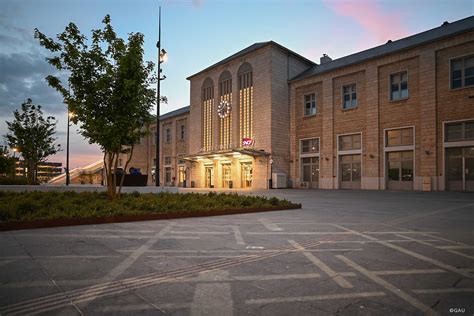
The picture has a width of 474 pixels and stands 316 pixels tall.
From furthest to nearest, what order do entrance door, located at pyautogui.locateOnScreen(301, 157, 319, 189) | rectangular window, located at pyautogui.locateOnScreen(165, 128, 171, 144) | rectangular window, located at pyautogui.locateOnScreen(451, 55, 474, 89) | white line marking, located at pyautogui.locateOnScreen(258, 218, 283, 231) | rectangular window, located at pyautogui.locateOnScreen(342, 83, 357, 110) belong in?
rectangular window, located at pyautogui.locateOnScreen(165, 128, 171, 144), entrance door, located at pyautogui.locateOnScreen(301, 157, 319, 189), rectangular window, located at pyautogui.locateOnScreen(342, 83, 357, 110), rectangular window, located at pyautogui.locateOnScreen(451, 55, 474, 89), white line marking, located at pyautogui.locateOnScreen(258, 218, 283, 231)

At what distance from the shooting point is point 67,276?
13.3 feet

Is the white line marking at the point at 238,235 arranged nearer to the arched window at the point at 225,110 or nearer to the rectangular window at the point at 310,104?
the rectangular window at the point at 310,104

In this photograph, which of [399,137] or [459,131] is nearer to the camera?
[459,131]

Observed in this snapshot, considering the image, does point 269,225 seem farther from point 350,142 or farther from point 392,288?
point 350,142

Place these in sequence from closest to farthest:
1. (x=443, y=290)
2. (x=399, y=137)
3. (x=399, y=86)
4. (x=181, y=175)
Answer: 1. (x=443, y=290)
2. (x=399, y=137)
3. (x=399, y=86)
4. (x=181, y=175)

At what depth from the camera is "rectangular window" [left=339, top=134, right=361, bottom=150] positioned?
105ft

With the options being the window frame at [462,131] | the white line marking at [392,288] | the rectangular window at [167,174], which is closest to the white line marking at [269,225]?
the white line marking at [392,288]

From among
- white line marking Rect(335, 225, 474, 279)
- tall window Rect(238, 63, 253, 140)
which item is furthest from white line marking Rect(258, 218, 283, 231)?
tall window Rect(238, 63, 253, 140)

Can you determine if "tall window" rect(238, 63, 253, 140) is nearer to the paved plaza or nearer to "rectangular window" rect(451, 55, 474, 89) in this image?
"rectangular window" rect(451, 55, 474, 89)

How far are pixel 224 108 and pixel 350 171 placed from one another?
61.6 ft

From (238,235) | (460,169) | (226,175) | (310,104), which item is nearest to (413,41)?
(310,104)

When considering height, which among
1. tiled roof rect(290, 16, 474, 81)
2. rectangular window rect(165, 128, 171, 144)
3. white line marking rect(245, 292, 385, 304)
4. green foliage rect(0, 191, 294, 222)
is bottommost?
white line marking rect(245, 292, 385, 304)

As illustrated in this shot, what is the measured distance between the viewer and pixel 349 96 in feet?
109

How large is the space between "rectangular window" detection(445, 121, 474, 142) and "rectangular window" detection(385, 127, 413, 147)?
2.87 m
